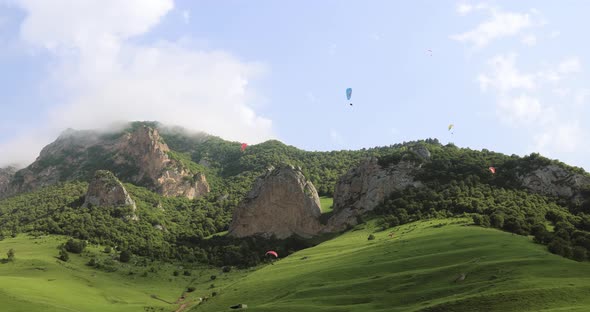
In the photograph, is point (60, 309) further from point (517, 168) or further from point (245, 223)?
point (517, 168)

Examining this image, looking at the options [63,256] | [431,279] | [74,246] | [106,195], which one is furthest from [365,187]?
[106,195]

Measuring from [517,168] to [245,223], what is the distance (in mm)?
90138

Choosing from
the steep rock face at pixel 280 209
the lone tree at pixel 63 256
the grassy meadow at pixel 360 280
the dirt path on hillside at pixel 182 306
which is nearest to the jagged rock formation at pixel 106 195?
the steep rock face at pixel 280 209

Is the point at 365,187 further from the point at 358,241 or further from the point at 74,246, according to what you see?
the point at 74,246

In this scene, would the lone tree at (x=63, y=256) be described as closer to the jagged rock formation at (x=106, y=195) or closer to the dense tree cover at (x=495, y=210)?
the jagged rock formation at (x=106, y=195)

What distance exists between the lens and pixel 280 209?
543 ft

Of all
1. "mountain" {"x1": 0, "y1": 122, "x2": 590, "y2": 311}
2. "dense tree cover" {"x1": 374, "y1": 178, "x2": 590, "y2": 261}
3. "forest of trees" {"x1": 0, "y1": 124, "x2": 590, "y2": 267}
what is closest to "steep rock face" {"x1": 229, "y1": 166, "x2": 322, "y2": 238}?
"mountain" {"x1": 0, "y1": 122, "x2": 590, "y2": 311}

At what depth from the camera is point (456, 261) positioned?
67.3m

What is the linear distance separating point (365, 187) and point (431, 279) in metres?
97.1

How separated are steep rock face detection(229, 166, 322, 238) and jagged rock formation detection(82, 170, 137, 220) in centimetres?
5126

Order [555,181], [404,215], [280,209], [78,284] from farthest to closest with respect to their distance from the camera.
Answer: [280,209] < [555,181] < [404,215] < [78,284]

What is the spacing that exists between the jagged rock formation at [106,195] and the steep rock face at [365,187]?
84829 millimetres

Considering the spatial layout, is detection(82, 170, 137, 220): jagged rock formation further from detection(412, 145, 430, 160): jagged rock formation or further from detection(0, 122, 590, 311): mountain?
detection(412, 145, 430, 160): jagged rock formation

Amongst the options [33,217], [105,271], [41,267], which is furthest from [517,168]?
[33,217]
